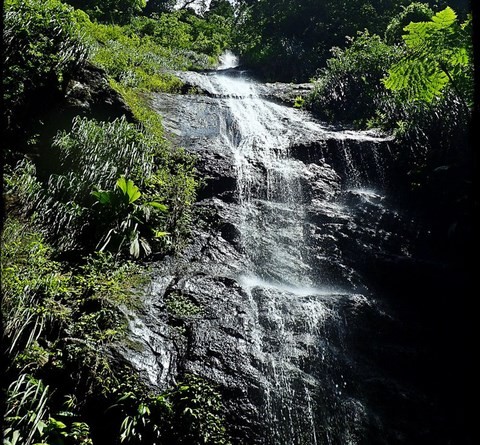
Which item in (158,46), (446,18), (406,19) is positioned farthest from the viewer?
(158,46)

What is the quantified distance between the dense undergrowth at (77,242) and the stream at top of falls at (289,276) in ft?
1.54

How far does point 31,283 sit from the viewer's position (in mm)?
4707

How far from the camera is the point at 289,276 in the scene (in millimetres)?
6984

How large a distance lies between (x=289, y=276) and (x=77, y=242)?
3.37 m

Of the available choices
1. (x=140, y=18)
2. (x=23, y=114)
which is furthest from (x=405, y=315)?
(x=140, y=18)

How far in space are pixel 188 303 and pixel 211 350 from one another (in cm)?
84

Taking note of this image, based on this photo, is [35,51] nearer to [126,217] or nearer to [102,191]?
[102,191]

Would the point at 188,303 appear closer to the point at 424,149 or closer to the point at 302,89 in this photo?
the point at 424,149

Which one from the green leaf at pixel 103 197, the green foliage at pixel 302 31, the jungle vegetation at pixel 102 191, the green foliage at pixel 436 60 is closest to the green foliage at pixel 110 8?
the green foliage at pixel 302 31

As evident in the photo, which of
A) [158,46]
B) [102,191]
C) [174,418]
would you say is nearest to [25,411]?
[174,418]

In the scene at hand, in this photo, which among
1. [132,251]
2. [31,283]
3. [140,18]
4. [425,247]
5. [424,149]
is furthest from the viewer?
[140,18]

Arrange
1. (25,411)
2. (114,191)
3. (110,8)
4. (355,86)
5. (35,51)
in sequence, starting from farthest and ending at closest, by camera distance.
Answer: (110,8) < (355,86) < (35,51) < (114,191) < (25,411)

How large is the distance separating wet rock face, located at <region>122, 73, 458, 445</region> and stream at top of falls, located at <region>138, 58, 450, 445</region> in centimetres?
2

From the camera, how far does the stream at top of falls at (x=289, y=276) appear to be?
4.84m
